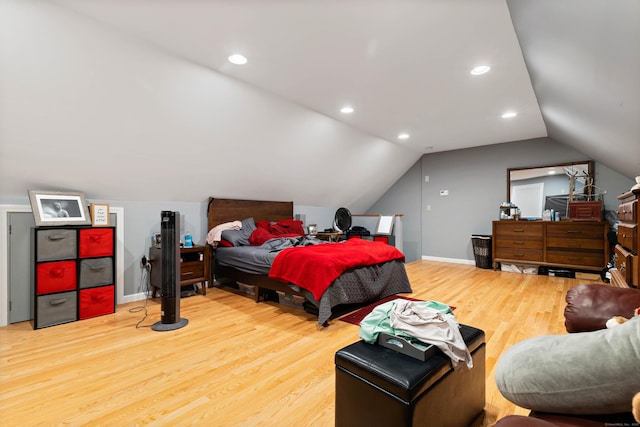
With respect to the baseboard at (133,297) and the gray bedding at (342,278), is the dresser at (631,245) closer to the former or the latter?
the gray bedding at (342,278)

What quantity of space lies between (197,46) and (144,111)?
34.1 inches

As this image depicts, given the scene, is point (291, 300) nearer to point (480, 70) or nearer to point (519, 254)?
point (480, 70)

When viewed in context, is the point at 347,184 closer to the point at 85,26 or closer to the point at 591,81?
the point at 591,81

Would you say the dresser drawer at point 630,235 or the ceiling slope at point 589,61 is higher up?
the ceiling slope at point 589,61

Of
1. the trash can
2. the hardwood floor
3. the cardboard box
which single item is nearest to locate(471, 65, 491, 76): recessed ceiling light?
the hardwood floor

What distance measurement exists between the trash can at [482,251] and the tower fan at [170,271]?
17.4 feet

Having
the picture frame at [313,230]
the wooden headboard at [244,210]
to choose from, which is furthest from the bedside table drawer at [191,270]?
the picture frame at [313,230]

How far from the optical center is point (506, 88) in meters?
3.40

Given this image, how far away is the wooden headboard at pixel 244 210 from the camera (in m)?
4.50

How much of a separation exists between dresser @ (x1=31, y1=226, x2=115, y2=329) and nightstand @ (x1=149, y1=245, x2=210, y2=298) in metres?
0.48

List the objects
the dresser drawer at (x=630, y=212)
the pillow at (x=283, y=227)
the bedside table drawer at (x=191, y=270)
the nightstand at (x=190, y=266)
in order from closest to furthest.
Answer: the dresser drawer at (x=630, y=212), the nightstand at (x=190, y=266), the bedside table drawer at (x=191, y=270), the pillow at (x=283, y=227)

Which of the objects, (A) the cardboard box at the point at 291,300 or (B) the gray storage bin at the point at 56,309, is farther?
(A) the cardboard box at the point at 291,300

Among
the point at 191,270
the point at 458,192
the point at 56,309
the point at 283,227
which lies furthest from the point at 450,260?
the point at 56,309

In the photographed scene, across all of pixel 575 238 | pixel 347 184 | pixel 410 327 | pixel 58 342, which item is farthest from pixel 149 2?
pixel 575 238
